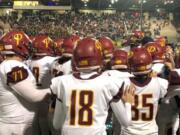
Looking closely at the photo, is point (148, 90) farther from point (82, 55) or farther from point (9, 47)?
point (9, 47)

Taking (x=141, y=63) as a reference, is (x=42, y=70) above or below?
below

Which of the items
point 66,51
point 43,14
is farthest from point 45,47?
point 43,14

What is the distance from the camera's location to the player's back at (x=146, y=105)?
4363 mm

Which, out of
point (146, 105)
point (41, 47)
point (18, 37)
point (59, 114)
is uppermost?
point (18, 37)

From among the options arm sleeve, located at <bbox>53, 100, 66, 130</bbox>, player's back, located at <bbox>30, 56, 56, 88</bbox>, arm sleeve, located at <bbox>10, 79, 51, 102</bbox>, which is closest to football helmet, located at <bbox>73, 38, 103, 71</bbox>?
arm sleeve, located at <bbox>53, 100, 66, 130</bbox>

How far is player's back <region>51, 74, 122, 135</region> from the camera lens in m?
3.37

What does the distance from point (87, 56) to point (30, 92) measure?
2.26ft

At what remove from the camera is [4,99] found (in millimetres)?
3982

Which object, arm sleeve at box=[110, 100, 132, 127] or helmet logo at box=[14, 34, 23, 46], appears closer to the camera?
arm sleeve at box=[110, 100, 132, 127]

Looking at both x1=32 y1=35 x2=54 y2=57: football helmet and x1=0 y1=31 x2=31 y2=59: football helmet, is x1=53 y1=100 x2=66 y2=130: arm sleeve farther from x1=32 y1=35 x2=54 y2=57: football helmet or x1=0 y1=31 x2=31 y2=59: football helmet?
x1=32 y1=35 x2=54 y2=57: football helmet

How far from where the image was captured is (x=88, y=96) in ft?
11.1

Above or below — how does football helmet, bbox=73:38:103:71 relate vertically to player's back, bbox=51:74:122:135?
above

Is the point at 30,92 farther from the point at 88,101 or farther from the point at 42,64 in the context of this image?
the point at 42,64

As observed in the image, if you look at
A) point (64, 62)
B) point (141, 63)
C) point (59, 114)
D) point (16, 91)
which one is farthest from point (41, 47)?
point (59, 114)
